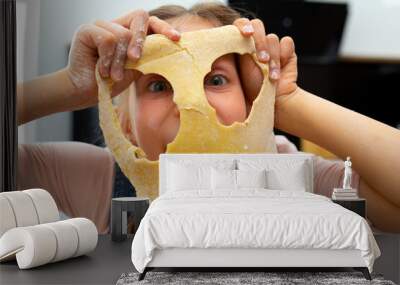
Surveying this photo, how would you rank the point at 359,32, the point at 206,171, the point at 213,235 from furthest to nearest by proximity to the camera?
the point at 359,32 < the point at 206,171 < the point at 213,235

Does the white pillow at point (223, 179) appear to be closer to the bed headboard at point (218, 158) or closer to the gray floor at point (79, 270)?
the bed headboard at point (218, 158)

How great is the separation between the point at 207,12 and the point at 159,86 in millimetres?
686

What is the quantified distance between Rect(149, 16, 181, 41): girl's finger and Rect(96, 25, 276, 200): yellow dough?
0.04 metres

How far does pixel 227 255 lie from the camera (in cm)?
388

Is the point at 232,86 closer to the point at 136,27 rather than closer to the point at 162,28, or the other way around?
the point at 162,28

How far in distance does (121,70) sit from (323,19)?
62.7 inches

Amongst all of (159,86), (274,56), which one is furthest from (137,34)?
(274,56)

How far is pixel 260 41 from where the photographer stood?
538 centimetres

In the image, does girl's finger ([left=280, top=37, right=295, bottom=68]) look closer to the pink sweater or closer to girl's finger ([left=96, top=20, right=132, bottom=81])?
the pink sweater

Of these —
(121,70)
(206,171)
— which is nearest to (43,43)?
(121,70)

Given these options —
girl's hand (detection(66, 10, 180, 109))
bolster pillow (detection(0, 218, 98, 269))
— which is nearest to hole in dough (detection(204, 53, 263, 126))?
girl's hand (detection(66, 10, 180, 109))

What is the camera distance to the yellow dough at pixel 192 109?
5.14 m

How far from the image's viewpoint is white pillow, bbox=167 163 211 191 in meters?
4.99

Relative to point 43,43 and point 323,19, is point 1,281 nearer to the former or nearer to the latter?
point 43,43
